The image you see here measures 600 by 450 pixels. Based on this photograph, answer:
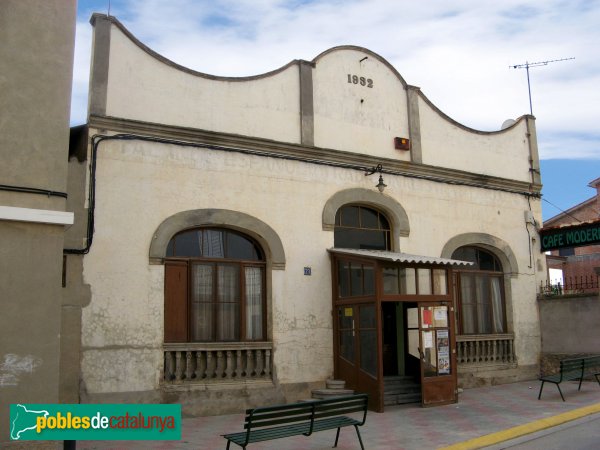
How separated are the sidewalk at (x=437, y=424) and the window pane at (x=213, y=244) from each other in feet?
10.4

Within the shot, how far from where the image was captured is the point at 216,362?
12.5 m

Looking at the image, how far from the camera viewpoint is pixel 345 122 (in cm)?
1498

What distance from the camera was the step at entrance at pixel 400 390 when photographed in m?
13.2

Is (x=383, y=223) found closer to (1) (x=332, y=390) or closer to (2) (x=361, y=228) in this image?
(2) (x=361, y=228)

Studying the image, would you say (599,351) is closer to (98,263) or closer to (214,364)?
(214,364)

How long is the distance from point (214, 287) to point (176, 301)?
33.9 inches

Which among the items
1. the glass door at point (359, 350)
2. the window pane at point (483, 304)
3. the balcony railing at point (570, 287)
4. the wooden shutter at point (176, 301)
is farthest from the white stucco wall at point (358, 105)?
the balcony railing at point (570, 287)

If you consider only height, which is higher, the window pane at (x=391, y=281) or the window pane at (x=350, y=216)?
the window pane at (x=350, y=216)

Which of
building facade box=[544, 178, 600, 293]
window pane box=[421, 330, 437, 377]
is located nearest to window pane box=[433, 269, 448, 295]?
window pane box=[421, 330, 437, 377]

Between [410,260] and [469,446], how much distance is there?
Result: 172 inches

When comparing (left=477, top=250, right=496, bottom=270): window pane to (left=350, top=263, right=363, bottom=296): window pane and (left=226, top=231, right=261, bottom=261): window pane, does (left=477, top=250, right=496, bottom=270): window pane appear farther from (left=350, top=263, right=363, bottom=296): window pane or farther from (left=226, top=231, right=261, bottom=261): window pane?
(left=226, top=231, right=261, bottom=261): window pane

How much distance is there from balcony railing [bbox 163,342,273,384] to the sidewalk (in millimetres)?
797

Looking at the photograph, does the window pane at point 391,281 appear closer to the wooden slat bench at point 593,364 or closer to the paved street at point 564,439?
the wooden slat bench at point 593,364

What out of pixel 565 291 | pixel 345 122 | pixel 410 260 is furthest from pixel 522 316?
pixel 345 122
